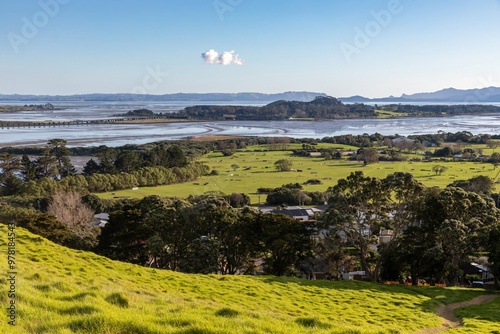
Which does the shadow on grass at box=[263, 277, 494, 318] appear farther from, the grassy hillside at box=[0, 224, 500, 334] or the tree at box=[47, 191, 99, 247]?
the tree at box=[47, 191, 99, 247]

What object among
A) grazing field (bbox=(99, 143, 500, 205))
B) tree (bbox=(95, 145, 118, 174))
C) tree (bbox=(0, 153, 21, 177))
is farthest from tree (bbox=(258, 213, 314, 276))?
tree (bbox=(0, 153, 21, 177))

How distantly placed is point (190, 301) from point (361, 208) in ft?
55.2

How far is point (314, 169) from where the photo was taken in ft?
249

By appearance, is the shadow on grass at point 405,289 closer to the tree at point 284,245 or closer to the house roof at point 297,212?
the tree at point 284,245

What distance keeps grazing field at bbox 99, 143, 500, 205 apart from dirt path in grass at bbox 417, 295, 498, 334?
3190 cm

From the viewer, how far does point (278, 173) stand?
72.2m

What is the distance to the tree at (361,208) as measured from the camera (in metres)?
25.6

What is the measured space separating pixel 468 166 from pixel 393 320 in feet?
233

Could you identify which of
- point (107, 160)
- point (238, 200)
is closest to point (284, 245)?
point (238, 200)

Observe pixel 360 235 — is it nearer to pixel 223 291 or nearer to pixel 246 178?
pixel 223 291

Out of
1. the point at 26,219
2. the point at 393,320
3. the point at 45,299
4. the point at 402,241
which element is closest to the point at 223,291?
the point at 393,320

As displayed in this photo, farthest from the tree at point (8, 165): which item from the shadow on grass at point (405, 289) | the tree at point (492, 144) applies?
the tree at point (492, 144)

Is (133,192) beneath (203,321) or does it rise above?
beneath

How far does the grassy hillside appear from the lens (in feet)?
20.8
